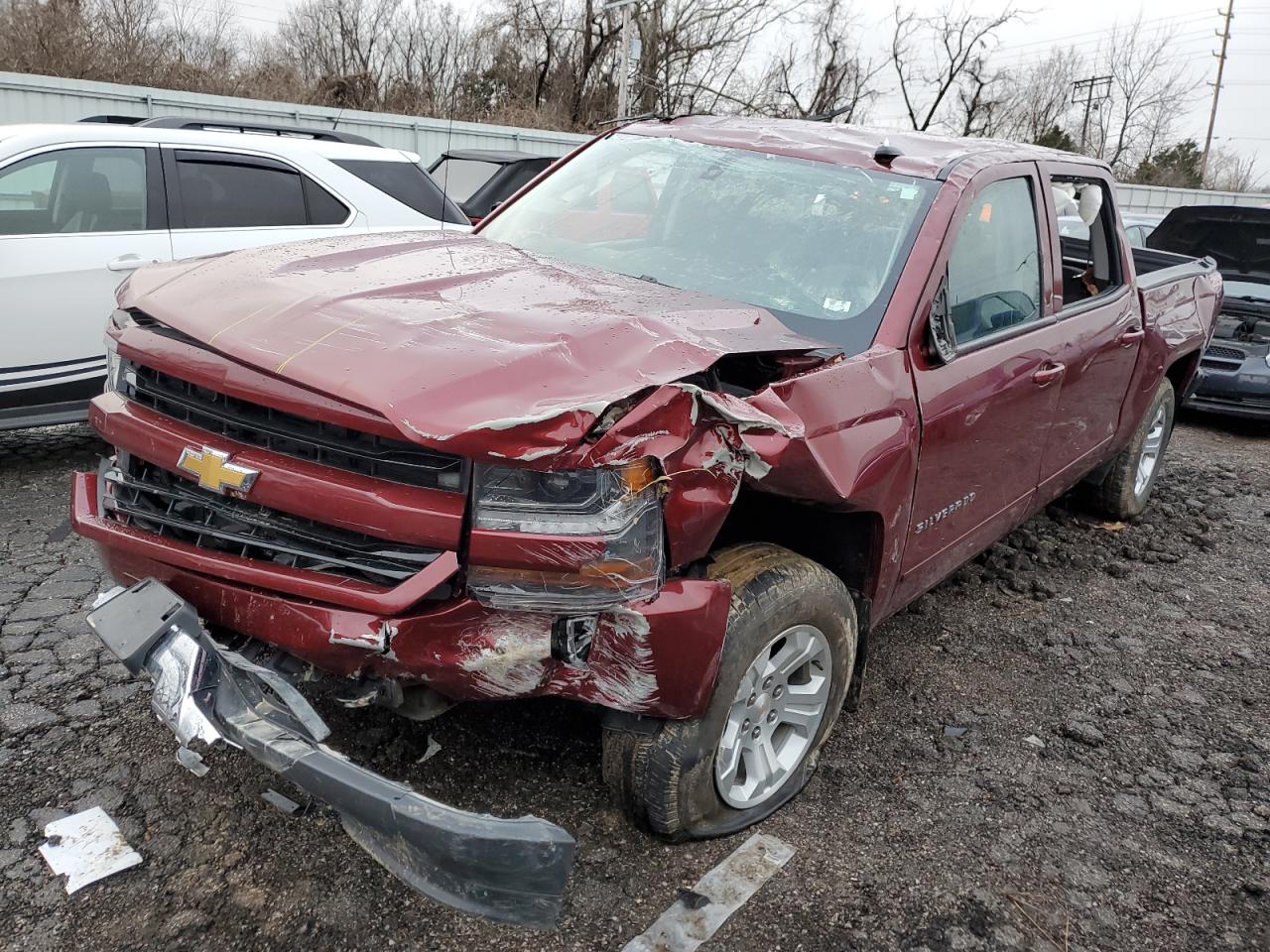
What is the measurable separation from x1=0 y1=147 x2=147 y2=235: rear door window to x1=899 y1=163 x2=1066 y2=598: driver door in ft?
14.3

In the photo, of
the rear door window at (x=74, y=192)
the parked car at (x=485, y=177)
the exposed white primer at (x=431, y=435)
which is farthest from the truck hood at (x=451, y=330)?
the parked car at (x=485, y=177)

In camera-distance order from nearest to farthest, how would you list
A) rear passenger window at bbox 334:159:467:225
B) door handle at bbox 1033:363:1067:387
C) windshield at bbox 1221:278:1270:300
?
1. door handle at bbox 1033:363:1067:387
2. rear passenger window at bbox 334:159:467:225
3. windshield at bbox 1221:278:1270:300

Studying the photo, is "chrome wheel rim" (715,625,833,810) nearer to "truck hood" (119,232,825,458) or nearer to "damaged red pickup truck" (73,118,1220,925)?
"damaged red pickup truck" (73,118,1220,925)

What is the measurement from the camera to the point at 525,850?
180 cm

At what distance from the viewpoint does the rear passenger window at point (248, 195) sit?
551 centimetres

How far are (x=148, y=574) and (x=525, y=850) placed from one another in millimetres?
1231

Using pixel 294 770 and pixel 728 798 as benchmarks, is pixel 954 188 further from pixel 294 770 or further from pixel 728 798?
pixel 294 770

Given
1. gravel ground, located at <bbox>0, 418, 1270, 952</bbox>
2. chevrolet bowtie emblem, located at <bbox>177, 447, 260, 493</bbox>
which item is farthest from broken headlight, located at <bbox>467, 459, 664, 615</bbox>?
gravel ground, located at <bbox>0, 418, 1270, 952</bbox>

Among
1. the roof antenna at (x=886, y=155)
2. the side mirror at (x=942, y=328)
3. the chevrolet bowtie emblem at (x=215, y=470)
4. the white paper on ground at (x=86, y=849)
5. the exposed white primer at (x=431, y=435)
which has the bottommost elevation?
the white paper on ground at (x=86, y=849)

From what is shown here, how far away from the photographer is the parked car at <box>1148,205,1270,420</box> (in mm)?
7754

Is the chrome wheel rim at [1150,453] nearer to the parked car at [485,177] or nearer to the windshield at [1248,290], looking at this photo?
the windshield at [1248,290]

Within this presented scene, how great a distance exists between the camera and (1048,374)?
138 inches

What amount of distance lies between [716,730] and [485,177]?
7875 millimetres

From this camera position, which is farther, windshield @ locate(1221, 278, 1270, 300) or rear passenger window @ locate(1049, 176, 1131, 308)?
windshield @ locate(1221, 278, 1270, 300)
